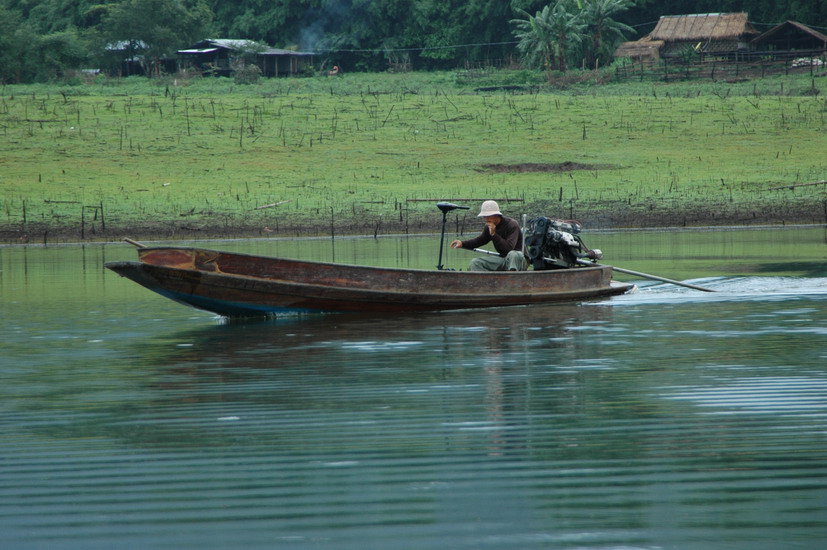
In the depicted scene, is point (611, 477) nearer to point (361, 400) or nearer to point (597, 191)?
point (361, 400)

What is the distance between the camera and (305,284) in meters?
15.2

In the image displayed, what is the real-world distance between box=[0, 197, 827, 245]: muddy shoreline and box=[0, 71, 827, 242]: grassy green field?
0.19ft

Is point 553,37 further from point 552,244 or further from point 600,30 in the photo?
point 552,244

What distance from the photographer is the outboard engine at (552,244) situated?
686 inches

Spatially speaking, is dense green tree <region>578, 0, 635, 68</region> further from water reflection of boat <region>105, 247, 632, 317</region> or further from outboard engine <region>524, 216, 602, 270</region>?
water reflection of boat <region>105, 247, 632, 317</region>

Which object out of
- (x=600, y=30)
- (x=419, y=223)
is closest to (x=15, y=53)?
(x=600, y=30)

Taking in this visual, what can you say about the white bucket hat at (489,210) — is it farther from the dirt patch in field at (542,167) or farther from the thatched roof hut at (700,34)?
the thatched roof hut at (700,34)

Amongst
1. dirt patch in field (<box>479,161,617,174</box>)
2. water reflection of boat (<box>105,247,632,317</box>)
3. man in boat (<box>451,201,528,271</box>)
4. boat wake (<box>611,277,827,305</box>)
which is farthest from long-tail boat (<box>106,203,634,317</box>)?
dirt patch in field (<box>479,161,617,174</box>)

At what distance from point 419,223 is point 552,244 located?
16.3 m

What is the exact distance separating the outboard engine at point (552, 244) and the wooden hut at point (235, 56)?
55.9 m

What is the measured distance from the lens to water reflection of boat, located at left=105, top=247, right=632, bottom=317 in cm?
1468

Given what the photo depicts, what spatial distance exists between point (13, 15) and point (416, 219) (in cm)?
4356

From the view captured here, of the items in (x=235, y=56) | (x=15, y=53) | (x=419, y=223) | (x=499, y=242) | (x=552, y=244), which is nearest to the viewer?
(x=499, y=242)

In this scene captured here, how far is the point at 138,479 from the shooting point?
677 cm
